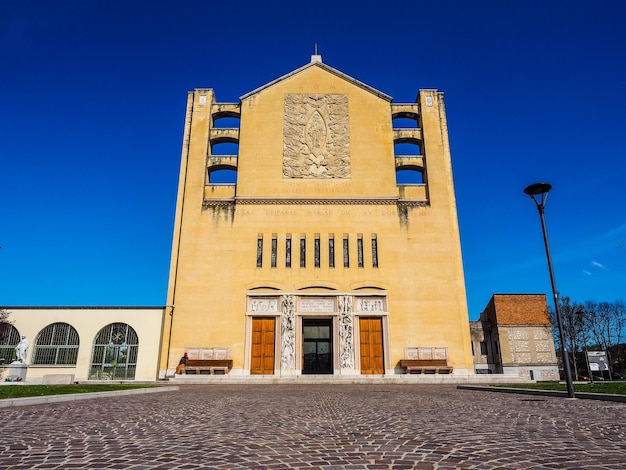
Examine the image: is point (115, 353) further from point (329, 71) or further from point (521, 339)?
point (521, 339)

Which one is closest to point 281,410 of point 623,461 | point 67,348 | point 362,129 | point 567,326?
point 623,461

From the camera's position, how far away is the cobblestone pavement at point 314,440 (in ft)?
12.7

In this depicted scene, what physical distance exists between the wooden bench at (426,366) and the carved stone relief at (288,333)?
680 cm

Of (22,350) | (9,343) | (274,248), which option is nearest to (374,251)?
(274,248)

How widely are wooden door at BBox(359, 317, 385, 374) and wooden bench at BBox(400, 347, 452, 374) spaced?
1.52m

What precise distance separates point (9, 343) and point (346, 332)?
→ 21.4 m

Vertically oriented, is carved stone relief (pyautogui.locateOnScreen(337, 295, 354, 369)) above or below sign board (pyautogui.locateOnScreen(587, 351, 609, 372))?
above

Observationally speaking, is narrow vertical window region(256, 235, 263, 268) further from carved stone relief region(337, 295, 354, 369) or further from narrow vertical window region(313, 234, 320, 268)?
carved stone relief region(337, 295, 354, 369)

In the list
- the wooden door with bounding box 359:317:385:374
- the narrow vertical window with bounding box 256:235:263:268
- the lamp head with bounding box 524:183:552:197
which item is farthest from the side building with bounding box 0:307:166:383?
the lamp head with bounding box 524:183:552:197

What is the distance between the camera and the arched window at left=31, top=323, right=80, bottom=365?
89.2 ft

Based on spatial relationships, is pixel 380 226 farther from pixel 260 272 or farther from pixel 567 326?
pixel 567 326

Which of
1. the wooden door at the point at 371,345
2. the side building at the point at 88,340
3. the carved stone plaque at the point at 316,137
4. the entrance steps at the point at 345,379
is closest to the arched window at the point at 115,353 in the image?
the side building at the point at 88,340

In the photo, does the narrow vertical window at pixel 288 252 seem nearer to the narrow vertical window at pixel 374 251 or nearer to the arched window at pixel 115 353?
the narrow vertical window at pixel 374 251

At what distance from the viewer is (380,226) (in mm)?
29781
